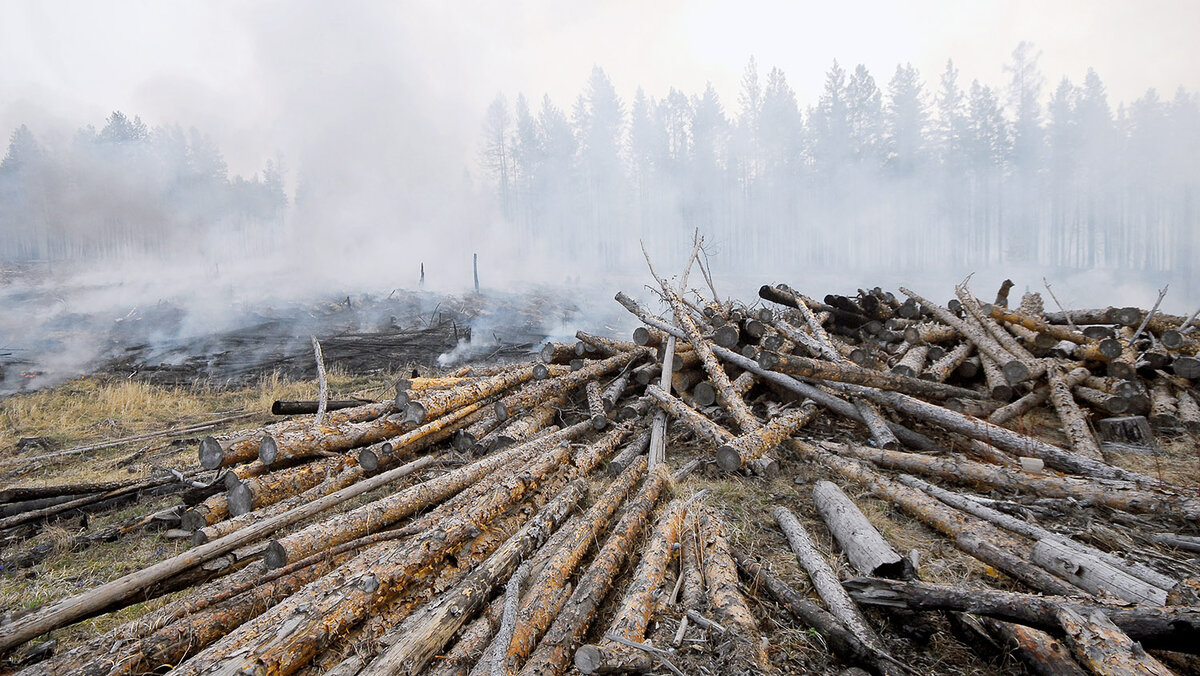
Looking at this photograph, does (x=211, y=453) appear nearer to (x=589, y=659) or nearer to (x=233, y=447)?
(x=233, y=447)

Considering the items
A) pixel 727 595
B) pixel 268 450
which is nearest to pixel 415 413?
pixel 268 450

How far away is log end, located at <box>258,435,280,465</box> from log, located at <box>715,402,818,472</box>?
4.63m

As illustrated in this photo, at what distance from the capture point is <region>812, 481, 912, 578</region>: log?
125 inches

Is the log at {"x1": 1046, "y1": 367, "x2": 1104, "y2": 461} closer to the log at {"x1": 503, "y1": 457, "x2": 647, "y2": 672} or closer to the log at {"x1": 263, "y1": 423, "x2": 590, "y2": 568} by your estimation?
the log at {"x1": 503, "y1": 457, "x2": 647, "y2": 672}

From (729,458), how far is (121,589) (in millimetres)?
4825

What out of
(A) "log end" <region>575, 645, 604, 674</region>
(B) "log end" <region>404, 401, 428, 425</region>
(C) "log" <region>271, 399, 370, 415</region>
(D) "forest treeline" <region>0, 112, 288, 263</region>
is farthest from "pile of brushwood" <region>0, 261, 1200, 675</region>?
(D) "forest treeline" <region>0, 112, 288, 263</region>

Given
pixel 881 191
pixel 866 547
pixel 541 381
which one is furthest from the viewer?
pixel 881 191

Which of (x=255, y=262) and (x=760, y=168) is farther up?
(x=760, y=168)

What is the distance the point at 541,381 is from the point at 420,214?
1858 inches

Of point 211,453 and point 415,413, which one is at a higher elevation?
point 415,413

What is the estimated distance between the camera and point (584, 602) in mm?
2861

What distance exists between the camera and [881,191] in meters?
41.0

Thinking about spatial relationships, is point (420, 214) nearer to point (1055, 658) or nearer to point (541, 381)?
point (541, 381)

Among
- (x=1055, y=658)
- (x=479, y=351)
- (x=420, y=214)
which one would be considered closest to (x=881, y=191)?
(x=479, y=351)
